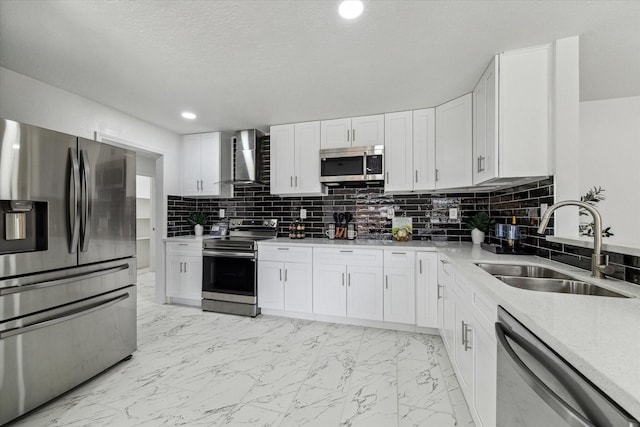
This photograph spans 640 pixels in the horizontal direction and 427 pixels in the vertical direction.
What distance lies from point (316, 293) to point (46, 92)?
3185mm

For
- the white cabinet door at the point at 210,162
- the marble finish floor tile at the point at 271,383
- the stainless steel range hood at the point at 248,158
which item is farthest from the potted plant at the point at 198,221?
the marble finish floor tile at the point at 271,383

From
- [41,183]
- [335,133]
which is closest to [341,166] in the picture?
Result: [335,133]

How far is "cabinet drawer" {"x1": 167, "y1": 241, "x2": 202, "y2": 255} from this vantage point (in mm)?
3605

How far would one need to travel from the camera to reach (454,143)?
2.82 metres

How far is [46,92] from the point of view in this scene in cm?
249

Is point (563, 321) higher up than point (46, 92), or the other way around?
point (46, 92)

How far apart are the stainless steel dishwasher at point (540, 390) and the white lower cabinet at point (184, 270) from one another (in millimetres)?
3384

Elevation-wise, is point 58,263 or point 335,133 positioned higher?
point 335,133

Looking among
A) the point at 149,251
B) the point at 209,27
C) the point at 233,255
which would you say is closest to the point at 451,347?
the point at 233,255

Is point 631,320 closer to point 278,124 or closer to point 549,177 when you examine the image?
point 549,177

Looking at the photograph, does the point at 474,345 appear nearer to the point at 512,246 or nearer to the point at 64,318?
the point at 512,246

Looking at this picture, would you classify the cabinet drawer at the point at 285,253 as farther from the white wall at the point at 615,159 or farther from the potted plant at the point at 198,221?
the white wall at the point at 615,159

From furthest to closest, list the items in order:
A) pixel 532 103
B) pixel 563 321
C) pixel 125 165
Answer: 1. pixel 125 165
2. pixel 532 103
3. pixel 563 321

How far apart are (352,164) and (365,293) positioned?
1.46 meters
